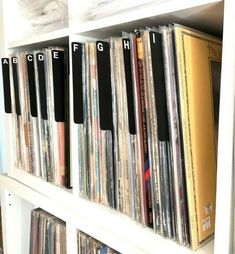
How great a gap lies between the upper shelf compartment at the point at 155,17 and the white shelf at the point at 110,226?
449 millimetres

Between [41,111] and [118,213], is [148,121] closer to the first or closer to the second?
[118,213]

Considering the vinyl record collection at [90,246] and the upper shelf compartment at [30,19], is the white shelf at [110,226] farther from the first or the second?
the upper shelf compartment at [30,19]

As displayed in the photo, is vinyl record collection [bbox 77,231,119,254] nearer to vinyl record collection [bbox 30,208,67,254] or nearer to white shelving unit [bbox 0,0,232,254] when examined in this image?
white shelving unit [bbox 0,0,232,254]

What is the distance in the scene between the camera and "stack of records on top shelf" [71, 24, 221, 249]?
0.55 m

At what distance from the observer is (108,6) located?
68cm

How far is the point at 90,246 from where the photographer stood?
2.60 feet

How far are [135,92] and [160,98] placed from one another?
8cm

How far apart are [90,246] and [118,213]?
0.15 m

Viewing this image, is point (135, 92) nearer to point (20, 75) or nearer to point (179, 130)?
point (179, 130)

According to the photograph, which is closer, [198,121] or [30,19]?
[198,121]

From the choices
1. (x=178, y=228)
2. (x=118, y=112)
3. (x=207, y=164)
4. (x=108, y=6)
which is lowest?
(x=178, y=228)

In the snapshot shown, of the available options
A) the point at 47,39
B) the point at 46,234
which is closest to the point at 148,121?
the point at 47,39

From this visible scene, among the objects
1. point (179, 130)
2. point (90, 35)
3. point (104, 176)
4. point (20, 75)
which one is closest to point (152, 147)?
point (179, 130)

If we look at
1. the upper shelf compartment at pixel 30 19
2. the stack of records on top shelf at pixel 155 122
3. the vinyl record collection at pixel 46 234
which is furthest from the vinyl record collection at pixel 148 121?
the vinyl record collection at pixel 46 234
